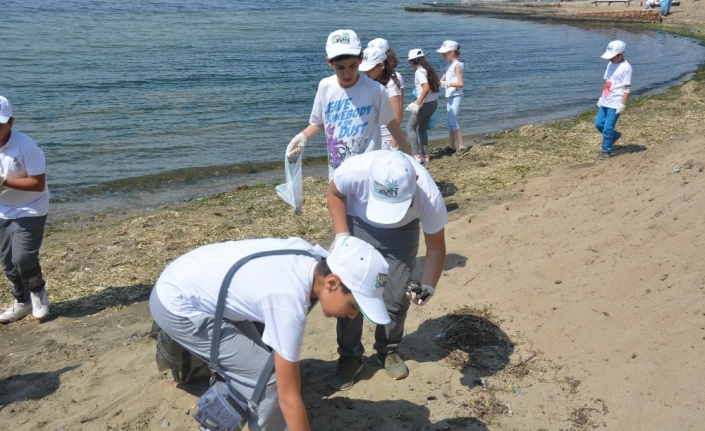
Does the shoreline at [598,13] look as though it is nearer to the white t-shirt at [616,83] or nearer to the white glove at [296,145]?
the white t-shirt at [616,83]

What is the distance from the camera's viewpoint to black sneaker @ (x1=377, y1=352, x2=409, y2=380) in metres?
4.62

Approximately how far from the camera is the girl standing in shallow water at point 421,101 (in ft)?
32.9

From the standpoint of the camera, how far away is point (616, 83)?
33.3 ft

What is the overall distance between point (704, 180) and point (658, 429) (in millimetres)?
→ 3268

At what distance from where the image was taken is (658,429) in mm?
3857

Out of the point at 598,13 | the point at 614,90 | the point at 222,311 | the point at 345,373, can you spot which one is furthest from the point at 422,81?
the point at 598,13

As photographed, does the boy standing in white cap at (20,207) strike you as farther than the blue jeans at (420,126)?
No

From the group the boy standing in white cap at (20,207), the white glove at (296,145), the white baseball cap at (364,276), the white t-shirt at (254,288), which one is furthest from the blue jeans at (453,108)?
the white baseball cap at (364,276)

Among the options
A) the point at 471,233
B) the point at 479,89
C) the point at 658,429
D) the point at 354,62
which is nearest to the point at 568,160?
the point at 471,233

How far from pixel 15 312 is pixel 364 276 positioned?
4.16 meters

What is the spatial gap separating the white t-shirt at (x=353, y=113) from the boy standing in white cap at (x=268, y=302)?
2.03 metres

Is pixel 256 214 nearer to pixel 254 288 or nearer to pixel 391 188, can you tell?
pixel 391 188

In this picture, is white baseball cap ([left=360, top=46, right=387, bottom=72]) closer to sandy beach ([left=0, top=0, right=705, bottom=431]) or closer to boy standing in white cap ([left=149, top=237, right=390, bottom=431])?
sandy beach ([left=0, top=0, right=705, bottom=431])

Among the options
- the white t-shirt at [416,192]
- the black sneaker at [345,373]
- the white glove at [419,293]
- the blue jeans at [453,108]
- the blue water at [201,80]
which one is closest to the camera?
the white t-shirt at [416,192]
